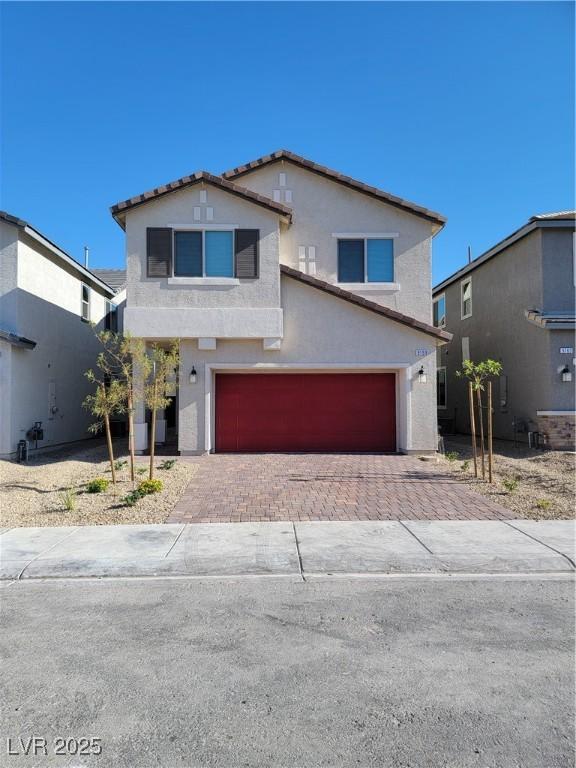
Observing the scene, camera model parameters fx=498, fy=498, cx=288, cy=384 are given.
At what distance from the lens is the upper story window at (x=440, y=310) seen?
2302cm

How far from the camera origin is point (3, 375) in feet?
42.6

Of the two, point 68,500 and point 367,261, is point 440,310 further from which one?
point 68,500

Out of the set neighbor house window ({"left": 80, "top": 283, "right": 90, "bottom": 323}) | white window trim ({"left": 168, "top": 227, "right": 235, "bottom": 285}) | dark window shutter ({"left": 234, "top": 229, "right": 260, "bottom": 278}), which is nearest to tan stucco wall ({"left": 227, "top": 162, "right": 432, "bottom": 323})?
dark window shutter ({"left": 234, "top": 229, "right": 260, "bottom": 278})

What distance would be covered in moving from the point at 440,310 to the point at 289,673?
71.7 ft

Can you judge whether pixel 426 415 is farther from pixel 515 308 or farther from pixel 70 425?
pixel 70 425

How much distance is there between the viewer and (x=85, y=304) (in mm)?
18406

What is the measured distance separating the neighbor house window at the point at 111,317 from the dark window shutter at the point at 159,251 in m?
8.30

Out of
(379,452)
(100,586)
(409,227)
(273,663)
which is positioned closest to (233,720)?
(273,663)

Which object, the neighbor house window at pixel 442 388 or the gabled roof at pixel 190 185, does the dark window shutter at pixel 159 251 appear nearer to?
the gabled roof at pixel 190 185

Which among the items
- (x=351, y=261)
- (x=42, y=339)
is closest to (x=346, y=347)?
(x=351, y=261)

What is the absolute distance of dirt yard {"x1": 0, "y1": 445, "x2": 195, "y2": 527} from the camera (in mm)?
8008

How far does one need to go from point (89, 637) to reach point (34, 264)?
13.0m

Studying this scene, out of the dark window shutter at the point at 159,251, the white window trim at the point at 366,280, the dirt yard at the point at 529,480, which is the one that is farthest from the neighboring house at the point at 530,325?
the dark window shutter at the point at 159,251

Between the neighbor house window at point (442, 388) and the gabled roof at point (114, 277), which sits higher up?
the gabled roof at point (114, 277)
